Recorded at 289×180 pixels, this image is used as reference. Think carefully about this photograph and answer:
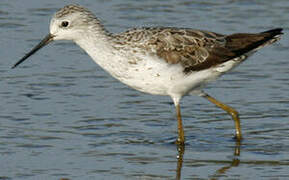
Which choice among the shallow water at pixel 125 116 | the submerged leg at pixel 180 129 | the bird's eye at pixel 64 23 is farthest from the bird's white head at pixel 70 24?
the submerged leg at pixel 180 129

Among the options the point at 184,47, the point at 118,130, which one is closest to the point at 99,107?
the point at 118,130

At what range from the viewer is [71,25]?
10.6 metres

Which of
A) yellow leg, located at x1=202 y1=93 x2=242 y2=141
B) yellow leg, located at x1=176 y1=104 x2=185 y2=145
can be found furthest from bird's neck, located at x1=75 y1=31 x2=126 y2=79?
yellow leg, located at x1=202 y1=93 x2=242 y2=141

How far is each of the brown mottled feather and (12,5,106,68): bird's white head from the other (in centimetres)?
38

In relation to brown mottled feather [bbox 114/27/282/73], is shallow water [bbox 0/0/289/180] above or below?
below

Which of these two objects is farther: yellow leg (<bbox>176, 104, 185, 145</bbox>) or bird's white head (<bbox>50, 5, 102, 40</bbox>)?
bird's white head (<bbox>50, 5, 102, 40</bbox>)

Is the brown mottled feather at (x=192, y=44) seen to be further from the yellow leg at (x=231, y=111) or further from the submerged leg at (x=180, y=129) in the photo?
the yellow leg at (x=231, y=111)

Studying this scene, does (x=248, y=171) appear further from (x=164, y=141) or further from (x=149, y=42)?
(x=149, y=42)

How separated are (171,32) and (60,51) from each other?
144 inches

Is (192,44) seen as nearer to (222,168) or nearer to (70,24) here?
(70,24)

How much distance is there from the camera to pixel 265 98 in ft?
38.3

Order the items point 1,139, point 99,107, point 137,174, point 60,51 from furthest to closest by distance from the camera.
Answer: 1. point 60,51
2. point 99,107
3. point 1,139
4. point 137,174

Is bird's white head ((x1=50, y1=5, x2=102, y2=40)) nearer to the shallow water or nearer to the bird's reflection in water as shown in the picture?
the shallow water

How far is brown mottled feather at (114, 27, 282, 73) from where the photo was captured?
1038cm
